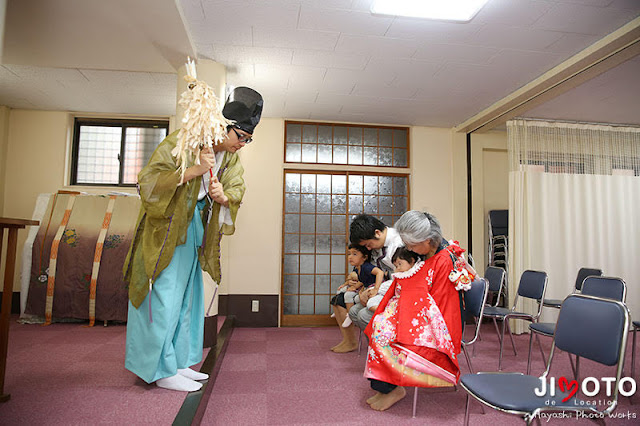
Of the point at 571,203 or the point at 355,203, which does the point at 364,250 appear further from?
the point at 571,203

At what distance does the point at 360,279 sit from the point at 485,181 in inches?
119

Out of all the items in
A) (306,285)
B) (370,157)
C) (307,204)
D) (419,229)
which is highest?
(370,157)

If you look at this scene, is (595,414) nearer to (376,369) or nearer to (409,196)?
(376,369)

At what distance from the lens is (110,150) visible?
16.9 ft

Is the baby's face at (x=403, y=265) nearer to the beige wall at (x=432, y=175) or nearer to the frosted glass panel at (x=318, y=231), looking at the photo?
the frosted glass panel at (x=318, y=231)

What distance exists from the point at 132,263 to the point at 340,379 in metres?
1.65

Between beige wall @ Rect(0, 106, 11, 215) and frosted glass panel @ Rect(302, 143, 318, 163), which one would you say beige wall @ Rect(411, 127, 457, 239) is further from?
beige wall @ Rect(0, 106, 11, 215)

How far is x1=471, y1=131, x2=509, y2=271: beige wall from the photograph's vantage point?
5227 millimetres

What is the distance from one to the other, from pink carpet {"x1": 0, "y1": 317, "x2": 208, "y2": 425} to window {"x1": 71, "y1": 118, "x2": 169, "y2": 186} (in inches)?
91.3

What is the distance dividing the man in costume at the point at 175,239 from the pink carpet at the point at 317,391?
0.42m

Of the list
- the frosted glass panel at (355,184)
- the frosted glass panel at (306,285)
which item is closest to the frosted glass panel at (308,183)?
the frosted glass panel at (355,184)

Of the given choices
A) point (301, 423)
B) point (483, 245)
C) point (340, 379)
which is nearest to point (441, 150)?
point (483, 245)

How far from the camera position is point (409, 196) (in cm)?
527

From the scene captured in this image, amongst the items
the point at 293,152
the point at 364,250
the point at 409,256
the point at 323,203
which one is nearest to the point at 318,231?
the point at 323,203
